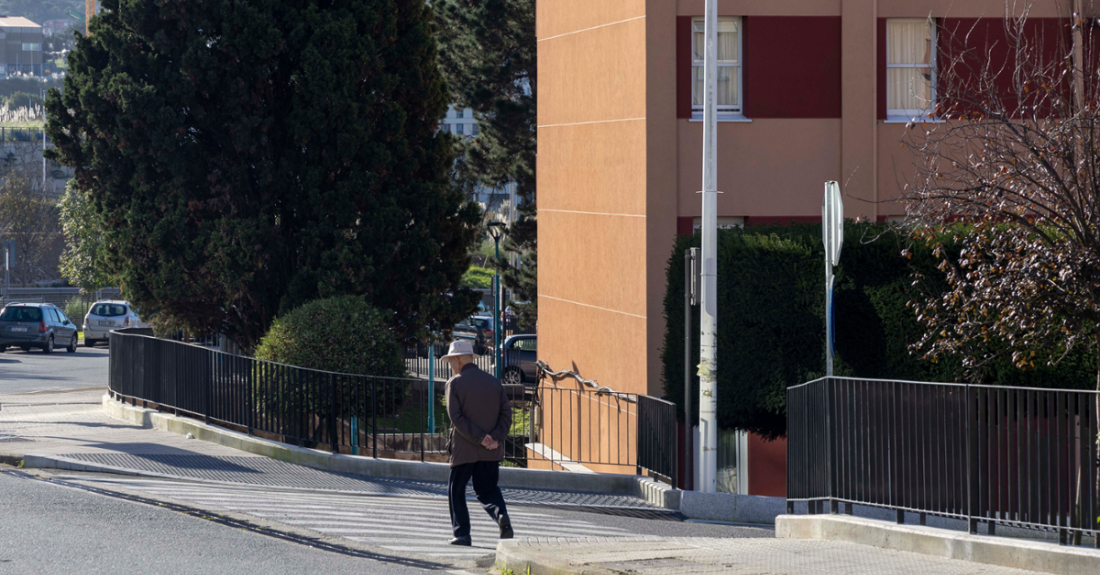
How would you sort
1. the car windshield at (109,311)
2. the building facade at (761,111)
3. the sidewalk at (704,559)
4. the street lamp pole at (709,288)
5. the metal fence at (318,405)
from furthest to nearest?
the car windshield at (109,311), the building facade at (761,111), the metal fence at (318,405), the street lamp pole at (709,288), the sidewalk at (704,559)

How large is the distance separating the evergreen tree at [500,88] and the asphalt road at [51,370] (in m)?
11.4

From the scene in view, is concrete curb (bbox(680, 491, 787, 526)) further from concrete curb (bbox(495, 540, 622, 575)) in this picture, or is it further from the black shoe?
concrete curb (bbox(495, 540, 622, 575))

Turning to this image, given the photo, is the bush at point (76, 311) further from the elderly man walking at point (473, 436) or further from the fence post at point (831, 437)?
the fence post at point (831, 437)

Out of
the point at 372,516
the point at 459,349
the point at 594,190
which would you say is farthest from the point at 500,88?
the point at 459,349

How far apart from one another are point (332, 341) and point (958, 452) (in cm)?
1037

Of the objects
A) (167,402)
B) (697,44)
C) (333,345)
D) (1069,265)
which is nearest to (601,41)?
(697,44)

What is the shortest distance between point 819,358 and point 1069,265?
521 centimetres

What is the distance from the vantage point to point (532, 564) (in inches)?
310

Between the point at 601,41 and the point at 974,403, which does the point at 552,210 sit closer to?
the point at 601,41

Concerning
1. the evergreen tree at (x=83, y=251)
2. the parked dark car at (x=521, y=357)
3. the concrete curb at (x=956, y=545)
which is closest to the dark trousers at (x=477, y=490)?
the concrete curb at (x=956, y=545)

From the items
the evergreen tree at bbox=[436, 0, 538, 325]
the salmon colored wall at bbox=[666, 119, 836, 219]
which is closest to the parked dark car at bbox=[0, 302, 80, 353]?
the evergreen tree at bbox=[436, 0, 538, 325]

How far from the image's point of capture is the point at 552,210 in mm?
21469

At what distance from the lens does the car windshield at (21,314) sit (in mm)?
37875

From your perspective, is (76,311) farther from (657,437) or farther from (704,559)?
(704,559)
